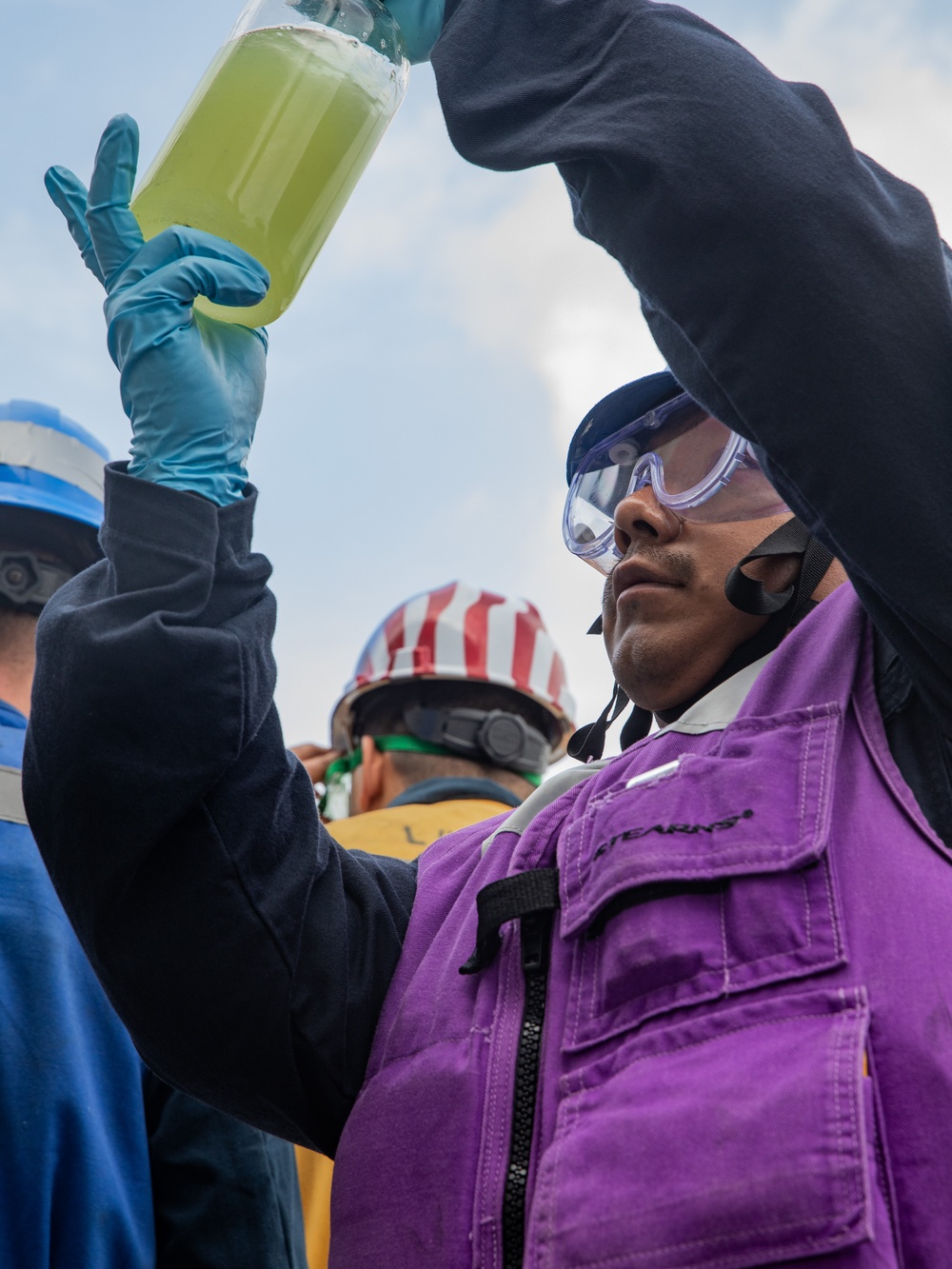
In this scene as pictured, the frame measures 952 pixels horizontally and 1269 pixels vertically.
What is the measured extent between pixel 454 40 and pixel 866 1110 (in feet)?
5.04

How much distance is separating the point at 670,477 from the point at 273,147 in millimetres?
1014

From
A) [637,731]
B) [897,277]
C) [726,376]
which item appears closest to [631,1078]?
[726,376]

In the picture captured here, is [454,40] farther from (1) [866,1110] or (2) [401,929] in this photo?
(1) [866,1110]

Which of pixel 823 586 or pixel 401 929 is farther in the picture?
pixel 823 586

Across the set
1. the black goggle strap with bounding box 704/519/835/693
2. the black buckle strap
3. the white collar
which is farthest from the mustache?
the black buckle strap

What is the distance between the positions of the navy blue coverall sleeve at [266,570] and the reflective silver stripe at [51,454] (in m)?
1.97

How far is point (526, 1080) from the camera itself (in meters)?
1.86

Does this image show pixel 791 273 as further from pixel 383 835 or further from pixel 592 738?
pixel 383 835

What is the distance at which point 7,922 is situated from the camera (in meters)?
2.75

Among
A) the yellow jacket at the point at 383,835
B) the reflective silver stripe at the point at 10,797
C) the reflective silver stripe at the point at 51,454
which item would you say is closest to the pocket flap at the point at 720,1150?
the reflective silver stripe at the point at 10,797

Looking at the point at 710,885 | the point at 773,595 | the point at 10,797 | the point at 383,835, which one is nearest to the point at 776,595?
the point at 773,595

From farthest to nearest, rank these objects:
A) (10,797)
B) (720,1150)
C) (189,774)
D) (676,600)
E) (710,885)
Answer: (10,797) < (676,600) < (189,774) < (710,885) < (720,1150)

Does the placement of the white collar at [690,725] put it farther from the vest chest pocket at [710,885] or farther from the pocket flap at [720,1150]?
the pocket flap at [720,1150]

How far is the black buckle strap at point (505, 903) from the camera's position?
201cm
